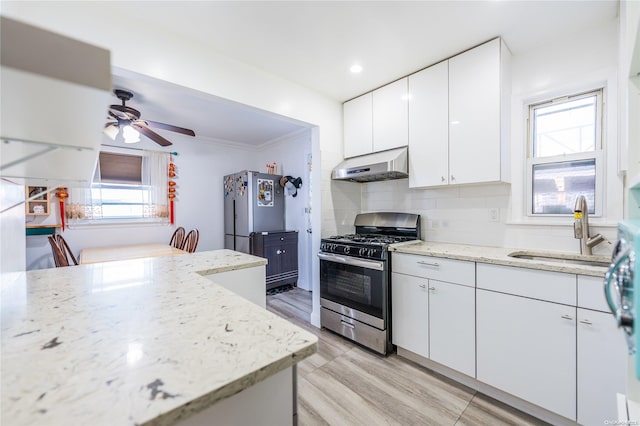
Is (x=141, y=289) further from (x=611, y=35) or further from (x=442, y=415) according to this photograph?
(x=611, y=35)

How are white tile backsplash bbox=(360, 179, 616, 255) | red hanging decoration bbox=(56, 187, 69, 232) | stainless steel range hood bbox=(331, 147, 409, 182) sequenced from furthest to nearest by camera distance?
red hanging decoration bbox=(56, 187, 69, 232)
stainless steel range hood bbox=(331, 147, 409, 182)
white tile backsplash bbox=(360, 179, 616, 255)

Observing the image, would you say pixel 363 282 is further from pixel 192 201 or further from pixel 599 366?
pixel 192 201

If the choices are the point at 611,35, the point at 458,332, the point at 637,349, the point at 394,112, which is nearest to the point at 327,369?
the point at 458,332

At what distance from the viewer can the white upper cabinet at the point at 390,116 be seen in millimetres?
2492

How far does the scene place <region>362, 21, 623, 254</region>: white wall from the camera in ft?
5.81

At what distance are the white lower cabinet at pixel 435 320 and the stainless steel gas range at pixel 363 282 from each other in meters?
0.10

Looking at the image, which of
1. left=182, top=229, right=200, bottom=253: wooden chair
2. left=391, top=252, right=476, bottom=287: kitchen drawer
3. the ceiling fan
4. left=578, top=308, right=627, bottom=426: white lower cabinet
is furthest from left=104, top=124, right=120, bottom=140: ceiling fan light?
left=578, top=308, right=627, bottom=426: white lower cabinet

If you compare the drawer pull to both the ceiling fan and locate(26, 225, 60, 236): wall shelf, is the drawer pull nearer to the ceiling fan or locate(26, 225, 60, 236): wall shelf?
the ceiling fan

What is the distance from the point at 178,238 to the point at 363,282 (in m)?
3.01

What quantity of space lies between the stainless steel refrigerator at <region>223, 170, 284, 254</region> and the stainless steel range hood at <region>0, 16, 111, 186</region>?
3535 millimetres

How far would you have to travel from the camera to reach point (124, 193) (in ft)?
12.7

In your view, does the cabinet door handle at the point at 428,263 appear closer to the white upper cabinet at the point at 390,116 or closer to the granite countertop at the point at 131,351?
the white upper cabinet at the point at 390,116

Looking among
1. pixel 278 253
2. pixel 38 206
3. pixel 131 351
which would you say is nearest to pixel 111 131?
pixel 38 206

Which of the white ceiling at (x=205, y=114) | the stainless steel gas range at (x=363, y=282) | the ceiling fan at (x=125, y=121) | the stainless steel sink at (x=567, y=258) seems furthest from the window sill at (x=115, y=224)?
the stainless steel sink at (x=567, y=258)
